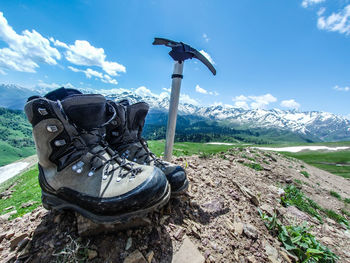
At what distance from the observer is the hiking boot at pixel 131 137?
257 cm

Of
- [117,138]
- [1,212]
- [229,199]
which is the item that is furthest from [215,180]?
[1,212]

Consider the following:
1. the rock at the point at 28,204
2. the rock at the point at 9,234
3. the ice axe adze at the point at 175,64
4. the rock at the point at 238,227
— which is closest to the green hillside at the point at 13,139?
the rock at the point at 28,204

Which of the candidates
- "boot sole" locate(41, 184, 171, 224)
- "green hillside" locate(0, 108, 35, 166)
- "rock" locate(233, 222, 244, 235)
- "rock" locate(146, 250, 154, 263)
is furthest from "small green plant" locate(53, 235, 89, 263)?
"green hillside" locate(0, 108, 35, 166)

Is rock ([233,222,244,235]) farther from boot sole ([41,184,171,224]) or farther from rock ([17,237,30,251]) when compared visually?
rock ([17,237,30,251])

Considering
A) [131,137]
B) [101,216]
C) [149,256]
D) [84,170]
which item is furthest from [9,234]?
[131,137]

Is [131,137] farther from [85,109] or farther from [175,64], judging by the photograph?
[175,64]

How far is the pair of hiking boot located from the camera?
1690 millimetres

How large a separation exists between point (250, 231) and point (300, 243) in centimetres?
69

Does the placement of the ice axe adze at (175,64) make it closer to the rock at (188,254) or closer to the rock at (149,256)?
the rock at (188,254)

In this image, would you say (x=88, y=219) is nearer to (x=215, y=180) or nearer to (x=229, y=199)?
(x=229, y=199)

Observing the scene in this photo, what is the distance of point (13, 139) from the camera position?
145250 millimetres

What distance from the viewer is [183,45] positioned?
3012mm

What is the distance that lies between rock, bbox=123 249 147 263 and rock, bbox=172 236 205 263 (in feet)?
1.15

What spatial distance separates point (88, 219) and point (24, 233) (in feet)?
2.81
